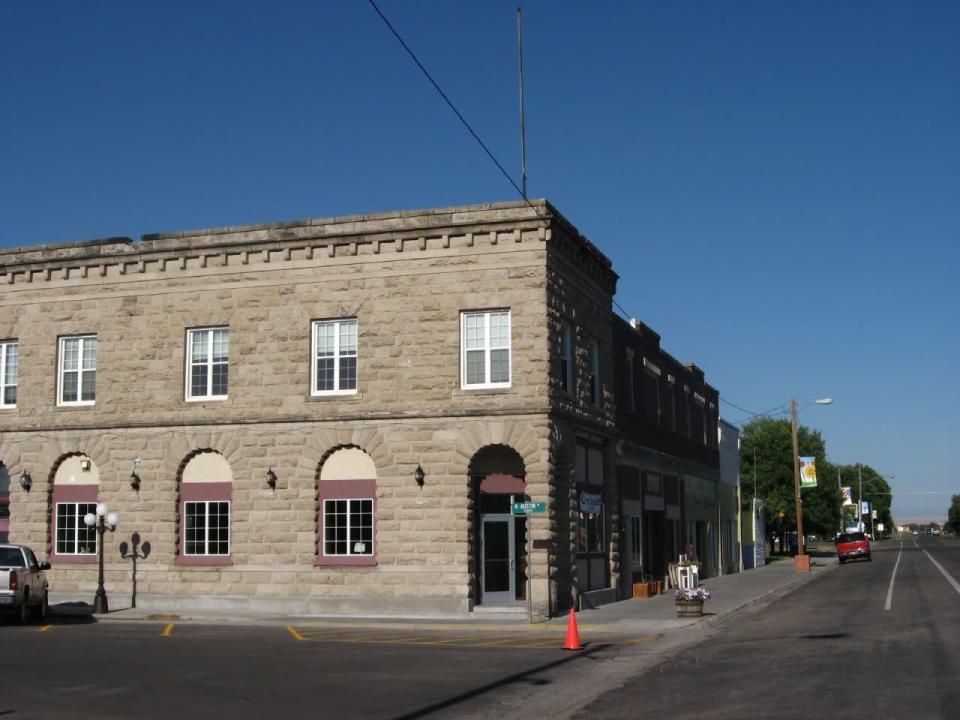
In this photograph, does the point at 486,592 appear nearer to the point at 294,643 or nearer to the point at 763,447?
the point at 294,643

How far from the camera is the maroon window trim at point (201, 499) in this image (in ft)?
99.5

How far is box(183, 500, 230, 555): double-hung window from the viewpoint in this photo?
101 feet

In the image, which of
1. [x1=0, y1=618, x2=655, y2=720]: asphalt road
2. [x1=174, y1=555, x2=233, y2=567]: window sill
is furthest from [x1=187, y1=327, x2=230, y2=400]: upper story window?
[x1=0, y1=618, x2=655, y2=720]: asphalt road

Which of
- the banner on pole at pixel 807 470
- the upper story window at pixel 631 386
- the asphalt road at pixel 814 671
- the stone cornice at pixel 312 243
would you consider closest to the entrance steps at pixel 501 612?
the asphalt road at pixel 814 671

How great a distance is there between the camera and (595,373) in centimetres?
3353

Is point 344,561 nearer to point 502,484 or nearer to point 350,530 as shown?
point 350,530

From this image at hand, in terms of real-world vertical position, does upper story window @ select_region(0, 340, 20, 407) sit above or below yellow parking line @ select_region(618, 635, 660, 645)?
above

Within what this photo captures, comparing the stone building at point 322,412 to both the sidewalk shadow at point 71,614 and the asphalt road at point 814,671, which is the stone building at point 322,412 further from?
the asphalt road at point 814,671

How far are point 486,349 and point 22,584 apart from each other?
1259 centimetres

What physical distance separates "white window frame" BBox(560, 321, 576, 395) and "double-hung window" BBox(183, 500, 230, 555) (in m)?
9.87

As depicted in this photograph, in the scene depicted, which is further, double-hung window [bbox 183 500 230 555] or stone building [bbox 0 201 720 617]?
double-hung window [bbox 183 500 230 555]

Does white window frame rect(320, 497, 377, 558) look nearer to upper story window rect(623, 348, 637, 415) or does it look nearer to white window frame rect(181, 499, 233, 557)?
white window frame rect(181, 499, 233, 557)

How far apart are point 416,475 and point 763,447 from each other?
66.1m

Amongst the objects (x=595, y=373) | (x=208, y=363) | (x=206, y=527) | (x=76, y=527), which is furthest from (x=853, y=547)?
(x=76, y=527)
